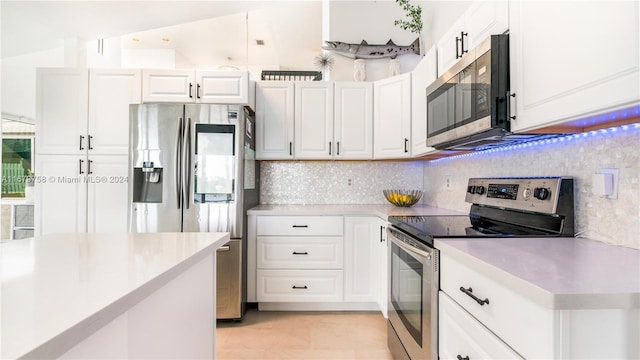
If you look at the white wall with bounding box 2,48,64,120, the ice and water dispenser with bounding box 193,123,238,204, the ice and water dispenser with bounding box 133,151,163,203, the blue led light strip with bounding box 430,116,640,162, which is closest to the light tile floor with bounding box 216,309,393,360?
the ice and water dispenser with bounding box 193,123,238,204

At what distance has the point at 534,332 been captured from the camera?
2.40 feet

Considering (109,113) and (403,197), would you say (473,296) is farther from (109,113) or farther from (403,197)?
(109,113)

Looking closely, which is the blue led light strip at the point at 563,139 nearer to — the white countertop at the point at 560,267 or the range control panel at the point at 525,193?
the range control panel at the point at 525,193

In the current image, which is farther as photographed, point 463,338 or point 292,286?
point 292,286

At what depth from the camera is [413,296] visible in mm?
1551

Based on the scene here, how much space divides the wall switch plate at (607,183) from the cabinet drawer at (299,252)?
179 centimetres

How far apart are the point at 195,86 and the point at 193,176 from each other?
32.5 inches

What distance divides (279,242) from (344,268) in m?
0.61

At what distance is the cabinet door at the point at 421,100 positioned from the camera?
2.15m

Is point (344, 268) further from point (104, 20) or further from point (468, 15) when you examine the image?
point (104, 20)

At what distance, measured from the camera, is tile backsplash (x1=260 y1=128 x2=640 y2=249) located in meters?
1.11

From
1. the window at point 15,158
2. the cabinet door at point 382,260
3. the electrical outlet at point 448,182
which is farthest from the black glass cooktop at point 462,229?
the window at point 15,158

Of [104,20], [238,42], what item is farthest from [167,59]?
[104,20]

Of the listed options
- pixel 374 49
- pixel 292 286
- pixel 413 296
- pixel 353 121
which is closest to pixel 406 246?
pixel 413 296
